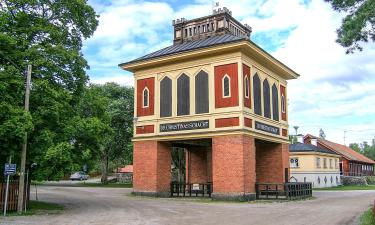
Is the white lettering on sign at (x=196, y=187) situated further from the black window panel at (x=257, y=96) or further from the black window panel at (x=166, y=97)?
the black window panel at (x=257, y=96)

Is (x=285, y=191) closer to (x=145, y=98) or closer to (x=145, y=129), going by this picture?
(x=145, y=129)

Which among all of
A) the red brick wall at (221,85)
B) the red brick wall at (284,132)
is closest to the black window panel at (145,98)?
the red brick wall at (221,85)

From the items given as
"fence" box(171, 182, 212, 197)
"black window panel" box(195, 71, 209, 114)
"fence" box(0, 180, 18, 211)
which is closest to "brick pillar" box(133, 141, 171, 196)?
"fence" box(171, 182, 212, 197)

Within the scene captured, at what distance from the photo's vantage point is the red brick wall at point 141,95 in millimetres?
30562

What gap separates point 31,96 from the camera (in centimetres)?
1931

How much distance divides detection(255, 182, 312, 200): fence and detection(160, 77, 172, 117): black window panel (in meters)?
8.00

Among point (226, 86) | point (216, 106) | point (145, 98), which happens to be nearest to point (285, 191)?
point (216, 106)

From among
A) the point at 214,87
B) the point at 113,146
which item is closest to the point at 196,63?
the point at 214,87

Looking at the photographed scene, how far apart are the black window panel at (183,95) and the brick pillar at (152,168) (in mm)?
3015

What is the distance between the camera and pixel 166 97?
29.9 m

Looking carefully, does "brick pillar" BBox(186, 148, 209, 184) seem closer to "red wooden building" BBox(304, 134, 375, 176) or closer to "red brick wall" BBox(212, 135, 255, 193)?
"red brick wall" BBox(212, 135, 255, 193)

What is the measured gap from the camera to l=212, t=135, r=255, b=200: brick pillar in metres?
25.5

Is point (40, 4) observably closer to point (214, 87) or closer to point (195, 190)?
point (214, 87)

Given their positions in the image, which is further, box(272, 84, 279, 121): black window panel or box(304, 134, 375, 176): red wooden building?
box(304, 134, 375, 176): red wooden building
